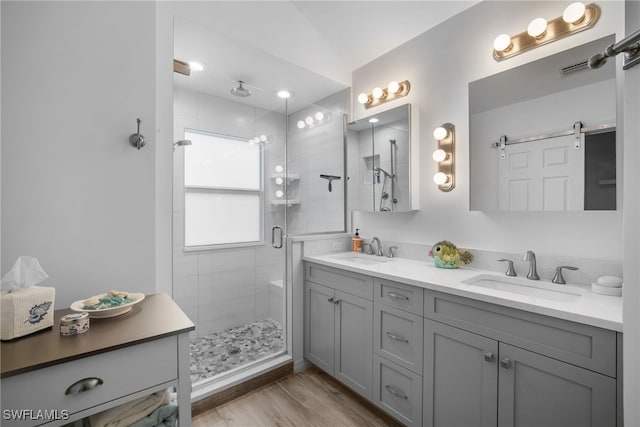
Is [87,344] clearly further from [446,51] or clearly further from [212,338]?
[446,51]

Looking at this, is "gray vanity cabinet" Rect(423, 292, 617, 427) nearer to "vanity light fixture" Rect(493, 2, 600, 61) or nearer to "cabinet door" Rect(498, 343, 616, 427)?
"cabinet door" Rect(498, 343, 616, 427)

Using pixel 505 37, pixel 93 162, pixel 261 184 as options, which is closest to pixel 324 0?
pixel 505 37

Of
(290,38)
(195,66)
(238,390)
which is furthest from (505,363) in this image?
(195,66)

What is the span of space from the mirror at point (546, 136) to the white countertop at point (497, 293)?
1.44ft

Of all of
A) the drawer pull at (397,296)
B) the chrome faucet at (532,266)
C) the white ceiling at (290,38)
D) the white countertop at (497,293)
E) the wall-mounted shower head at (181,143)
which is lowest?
the drawer pull at (397,296)

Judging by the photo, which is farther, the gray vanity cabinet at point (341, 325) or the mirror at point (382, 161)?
the mirror at point (382, 161)

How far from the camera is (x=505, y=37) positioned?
164cm

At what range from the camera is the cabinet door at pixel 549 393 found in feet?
3.22

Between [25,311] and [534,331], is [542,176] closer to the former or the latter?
[534,331]

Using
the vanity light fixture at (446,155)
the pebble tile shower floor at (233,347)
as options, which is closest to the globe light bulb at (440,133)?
the vanity light fixture at (446,155)

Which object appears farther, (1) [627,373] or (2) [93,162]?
(2) [93,162]

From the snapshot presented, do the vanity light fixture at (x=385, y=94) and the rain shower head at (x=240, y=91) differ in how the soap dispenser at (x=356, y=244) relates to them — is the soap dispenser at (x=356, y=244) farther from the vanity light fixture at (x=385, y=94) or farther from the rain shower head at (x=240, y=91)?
the rain shower head at (x=240, y=91)

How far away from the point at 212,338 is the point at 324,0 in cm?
295

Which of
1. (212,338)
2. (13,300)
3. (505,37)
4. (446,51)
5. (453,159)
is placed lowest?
(212,338)
